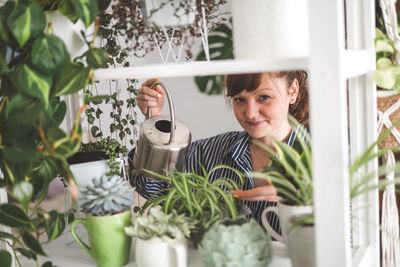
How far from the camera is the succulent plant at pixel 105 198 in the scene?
99cm

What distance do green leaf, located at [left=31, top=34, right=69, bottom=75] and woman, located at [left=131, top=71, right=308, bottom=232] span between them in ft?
2.12

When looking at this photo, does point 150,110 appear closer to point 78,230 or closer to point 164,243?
point 78,230

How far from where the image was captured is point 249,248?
34.0 inches

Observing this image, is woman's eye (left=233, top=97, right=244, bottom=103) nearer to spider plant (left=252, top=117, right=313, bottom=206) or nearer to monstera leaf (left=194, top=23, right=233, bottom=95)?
monstera leaf (left=194, top=23, right=233, bottom=95)

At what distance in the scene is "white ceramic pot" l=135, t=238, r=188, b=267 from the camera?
3.10 ft

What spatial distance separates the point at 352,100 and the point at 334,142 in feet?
1.21

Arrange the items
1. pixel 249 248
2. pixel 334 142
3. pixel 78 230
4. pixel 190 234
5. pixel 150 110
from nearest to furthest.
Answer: pixel 334 142 → pixel 249 248 → pixel 190 234 → pixel 78 230 → pixel 150 110

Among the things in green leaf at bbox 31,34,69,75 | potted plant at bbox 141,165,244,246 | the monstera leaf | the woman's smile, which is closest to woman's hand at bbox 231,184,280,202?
potted plant at bbox 141,165,244,246

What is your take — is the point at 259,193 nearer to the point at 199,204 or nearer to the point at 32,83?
the point at 199,204

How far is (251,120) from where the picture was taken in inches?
62.3

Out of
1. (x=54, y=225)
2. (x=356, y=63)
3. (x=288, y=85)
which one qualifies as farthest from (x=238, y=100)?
(x=54, y=225)

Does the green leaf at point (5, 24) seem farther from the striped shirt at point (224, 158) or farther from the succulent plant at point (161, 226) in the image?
the striped shirt at point (224, 158)

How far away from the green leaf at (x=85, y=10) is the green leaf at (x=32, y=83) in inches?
5.1

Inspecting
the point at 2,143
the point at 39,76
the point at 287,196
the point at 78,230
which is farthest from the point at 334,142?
the point at 78,230
